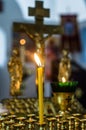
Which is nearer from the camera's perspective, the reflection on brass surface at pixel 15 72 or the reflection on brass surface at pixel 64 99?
the reflection on brass surface at pixel 64 99

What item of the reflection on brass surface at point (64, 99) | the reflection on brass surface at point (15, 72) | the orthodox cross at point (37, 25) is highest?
the orthodox cross at point (37, 25)

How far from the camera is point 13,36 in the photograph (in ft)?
14.7

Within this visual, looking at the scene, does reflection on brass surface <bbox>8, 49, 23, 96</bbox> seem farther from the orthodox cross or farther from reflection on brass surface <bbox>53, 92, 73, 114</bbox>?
reflection on brass surface <bbox>53, 92, 73, 114</bbox>

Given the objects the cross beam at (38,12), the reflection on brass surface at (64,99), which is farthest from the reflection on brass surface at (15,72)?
the reflection on brass surface at (64,99)

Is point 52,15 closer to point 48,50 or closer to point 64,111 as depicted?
point 48,50

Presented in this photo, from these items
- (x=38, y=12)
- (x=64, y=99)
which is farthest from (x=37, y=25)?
(x=64, y=99)

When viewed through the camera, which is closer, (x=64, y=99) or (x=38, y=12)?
(x=64, y=99)

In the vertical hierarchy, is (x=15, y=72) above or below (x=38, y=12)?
below

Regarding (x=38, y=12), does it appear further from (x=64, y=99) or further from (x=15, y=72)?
(x=64, y=99)

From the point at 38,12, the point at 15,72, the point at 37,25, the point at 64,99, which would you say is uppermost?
the point at 38,12

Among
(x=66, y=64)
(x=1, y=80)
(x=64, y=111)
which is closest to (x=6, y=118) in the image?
(x=64, y=111)

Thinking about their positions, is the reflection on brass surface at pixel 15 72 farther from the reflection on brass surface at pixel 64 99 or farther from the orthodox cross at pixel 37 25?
the reflection on brass surface at pixel 64 99

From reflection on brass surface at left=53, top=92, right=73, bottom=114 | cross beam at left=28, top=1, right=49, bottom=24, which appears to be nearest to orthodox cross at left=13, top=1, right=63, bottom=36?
cross beam at left=28, top=1, right=49, bottom=24

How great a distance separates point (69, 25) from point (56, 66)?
61 cm
